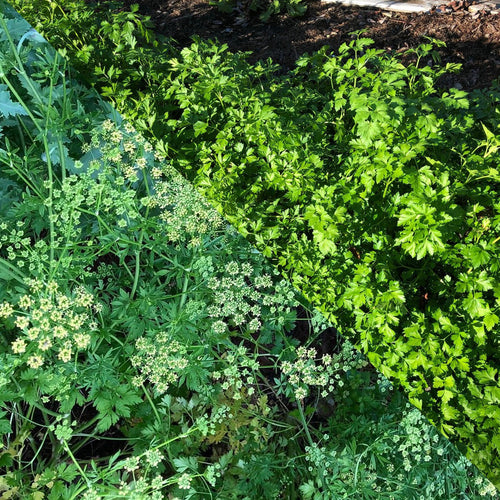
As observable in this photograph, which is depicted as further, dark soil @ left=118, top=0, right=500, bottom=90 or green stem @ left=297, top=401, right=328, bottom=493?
dark soil @ left=118, top=0, right=500, bottom=90

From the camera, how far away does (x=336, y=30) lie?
207 inches

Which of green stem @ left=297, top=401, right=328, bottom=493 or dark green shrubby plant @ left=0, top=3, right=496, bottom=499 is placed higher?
dark green shrubby plant @ left=0, top=3, right=496, bottom=499

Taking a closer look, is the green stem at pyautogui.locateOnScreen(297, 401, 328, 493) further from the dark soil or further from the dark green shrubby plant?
the dark soil

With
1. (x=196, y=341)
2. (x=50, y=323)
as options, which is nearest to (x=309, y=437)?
(x=196, y=341)

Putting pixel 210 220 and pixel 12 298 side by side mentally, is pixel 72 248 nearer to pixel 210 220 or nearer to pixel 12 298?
pixel 12 298

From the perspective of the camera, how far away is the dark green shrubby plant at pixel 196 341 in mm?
2482

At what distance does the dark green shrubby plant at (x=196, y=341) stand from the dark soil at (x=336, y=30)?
173cm

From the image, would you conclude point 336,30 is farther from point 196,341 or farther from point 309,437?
point 309,437

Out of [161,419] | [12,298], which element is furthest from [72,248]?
[161,419]

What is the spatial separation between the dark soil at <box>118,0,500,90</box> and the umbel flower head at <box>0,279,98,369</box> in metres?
3.12

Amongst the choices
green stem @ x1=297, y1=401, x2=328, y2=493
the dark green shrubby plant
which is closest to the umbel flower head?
the dark green shrubby plant

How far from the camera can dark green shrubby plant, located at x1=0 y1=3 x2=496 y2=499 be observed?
2482mm

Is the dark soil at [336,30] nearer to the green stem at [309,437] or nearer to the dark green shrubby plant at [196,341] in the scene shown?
the dark green shrubby plant at [196,341]

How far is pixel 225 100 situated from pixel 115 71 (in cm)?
82
